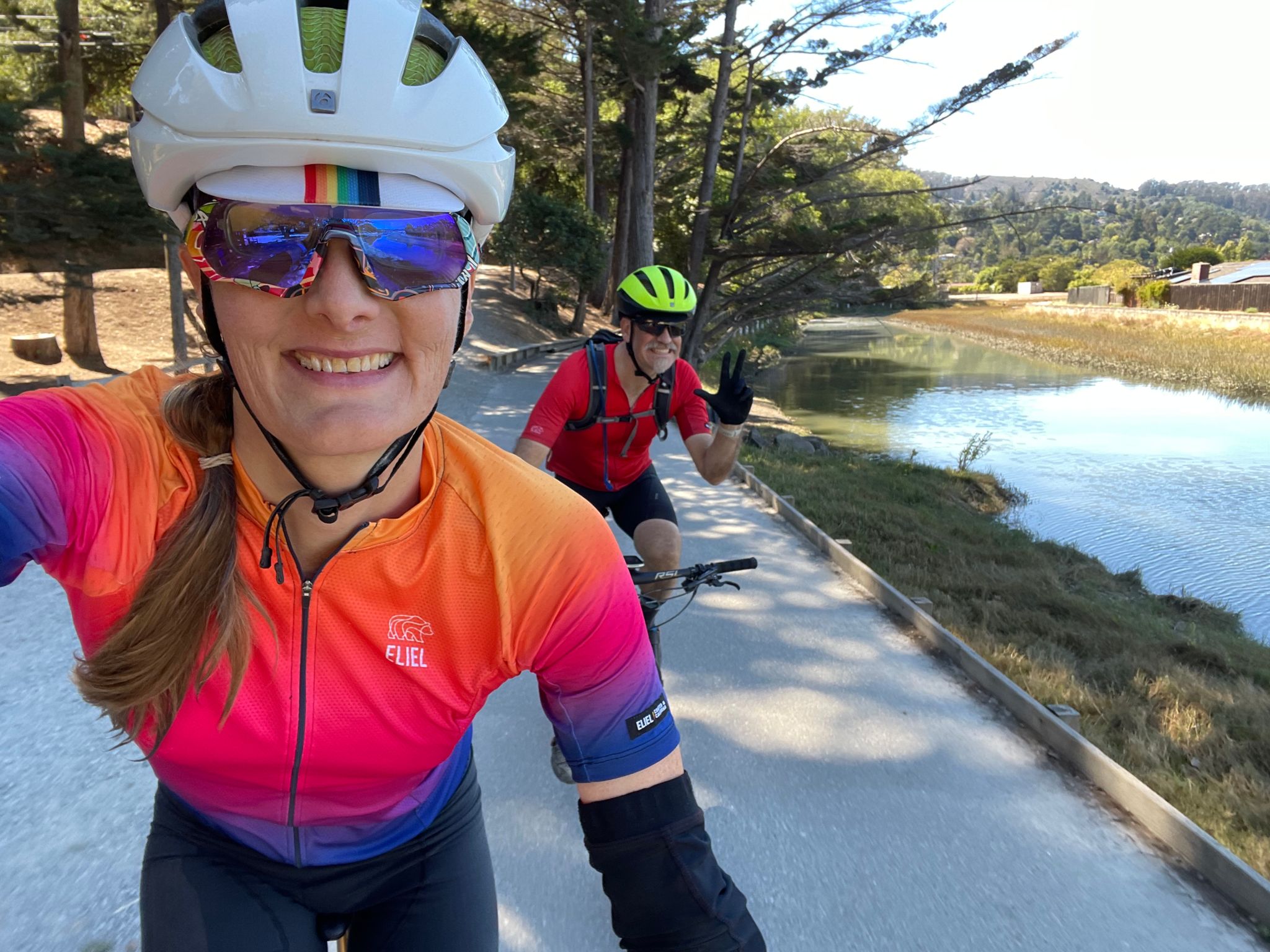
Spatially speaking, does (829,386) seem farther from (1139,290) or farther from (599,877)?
(1139,290)

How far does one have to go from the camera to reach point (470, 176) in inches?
64.5

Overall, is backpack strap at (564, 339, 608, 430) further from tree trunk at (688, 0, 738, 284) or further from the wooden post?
tree trunk at (688, 0, 738, 284)

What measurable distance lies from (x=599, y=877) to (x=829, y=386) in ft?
108

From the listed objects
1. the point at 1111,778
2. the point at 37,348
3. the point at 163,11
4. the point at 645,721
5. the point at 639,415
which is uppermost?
the point at 163,11

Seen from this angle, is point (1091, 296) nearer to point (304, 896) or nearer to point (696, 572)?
point (696, 572)

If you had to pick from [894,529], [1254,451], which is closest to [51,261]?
[894,529]

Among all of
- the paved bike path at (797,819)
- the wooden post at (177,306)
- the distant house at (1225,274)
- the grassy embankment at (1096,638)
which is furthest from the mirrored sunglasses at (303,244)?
the distant house at (1225,274)

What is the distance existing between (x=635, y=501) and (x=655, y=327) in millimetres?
902

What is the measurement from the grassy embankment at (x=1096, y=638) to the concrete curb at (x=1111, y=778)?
0.81 feet

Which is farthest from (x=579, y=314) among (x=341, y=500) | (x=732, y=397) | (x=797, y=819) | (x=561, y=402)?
(x=341, y=500)

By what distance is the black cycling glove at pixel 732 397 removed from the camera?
417 centimetres

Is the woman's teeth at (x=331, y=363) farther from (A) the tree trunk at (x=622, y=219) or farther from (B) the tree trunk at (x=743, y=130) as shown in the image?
(A) the tree trunk at (x=622, y=219)

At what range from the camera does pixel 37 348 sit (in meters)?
15.5

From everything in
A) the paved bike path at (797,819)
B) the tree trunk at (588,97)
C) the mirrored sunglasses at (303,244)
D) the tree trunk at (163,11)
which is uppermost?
the tree trunk at (588,97)
